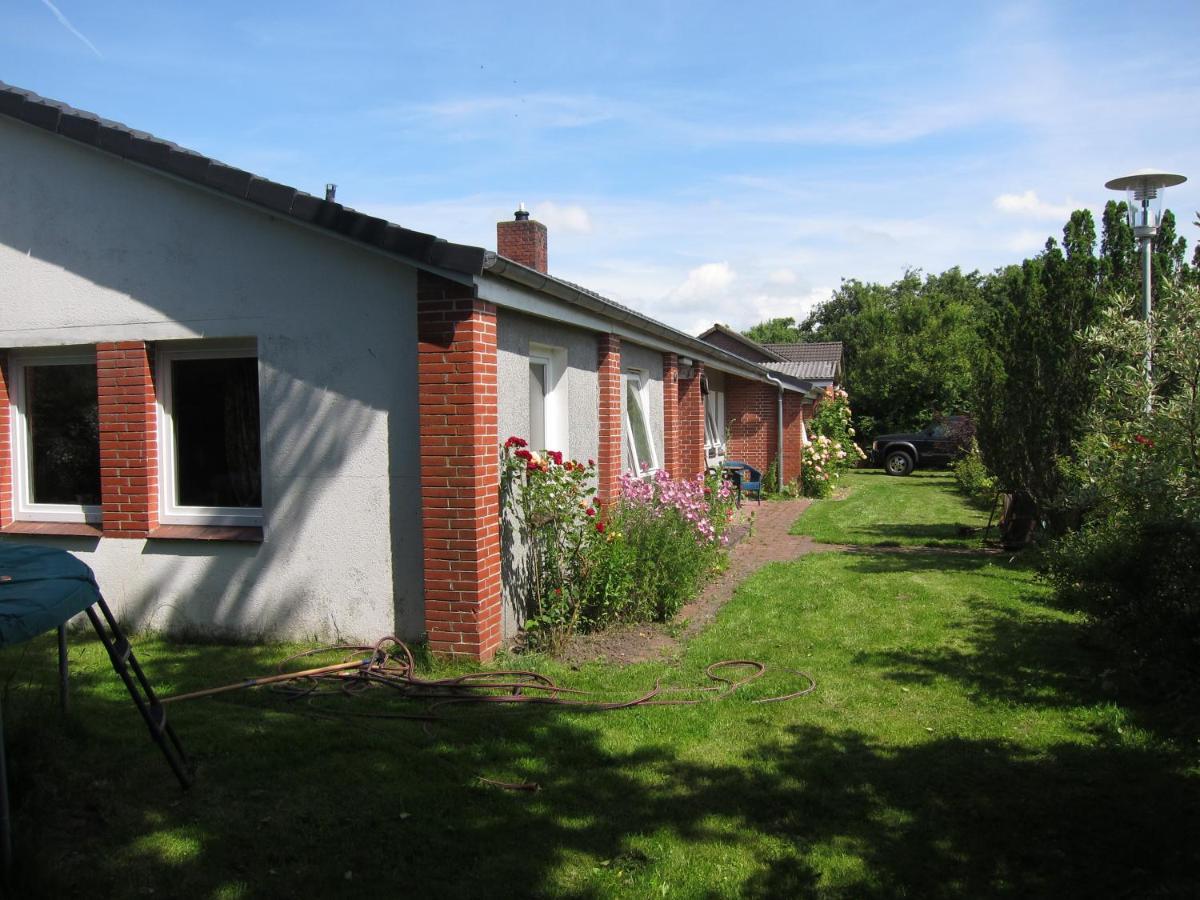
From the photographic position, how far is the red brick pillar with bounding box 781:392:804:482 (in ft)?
70.1

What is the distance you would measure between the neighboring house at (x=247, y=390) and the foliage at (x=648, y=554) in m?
0.93

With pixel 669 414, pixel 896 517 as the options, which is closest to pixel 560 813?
pixel 669 414

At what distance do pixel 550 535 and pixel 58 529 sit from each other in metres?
3.98

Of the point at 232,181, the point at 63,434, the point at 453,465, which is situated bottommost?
the point at 453,465

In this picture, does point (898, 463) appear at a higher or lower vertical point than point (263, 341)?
lower

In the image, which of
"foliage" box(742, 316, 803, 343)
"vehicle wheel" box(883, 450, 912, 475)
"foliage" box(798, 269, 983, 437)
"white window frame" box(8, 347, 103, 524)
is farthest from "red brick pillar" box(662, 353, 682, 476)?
"foliage" box(742, 316, 803, 343)

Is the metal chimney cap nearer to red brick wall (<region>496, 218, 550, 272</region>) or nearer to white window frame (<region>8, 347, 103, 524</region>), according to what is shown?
red brick wall (<region>496, 218, 550, 272</region>)

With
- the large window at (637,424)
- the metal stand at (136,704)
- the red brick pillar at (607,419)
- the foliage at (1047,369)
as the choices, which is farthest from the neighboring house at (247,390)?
the foliage at (1047,369)

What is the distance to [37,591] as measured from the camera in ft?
10.0

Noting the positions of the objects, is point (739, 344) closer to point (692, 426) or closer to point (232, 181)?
point (692, 426)

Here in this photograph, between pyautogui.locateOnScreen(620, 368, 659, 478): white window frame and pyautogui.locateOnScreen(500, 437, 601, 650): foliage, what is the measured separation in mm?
3687

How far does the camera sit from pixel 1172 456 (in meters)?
5.06

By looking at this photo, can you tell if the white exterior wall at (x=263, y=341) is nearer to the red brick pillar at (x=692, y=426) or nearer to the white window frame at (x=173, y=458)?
the white window frame at (x=173, y=458)

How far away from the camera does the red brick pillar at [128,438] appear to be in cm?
707
